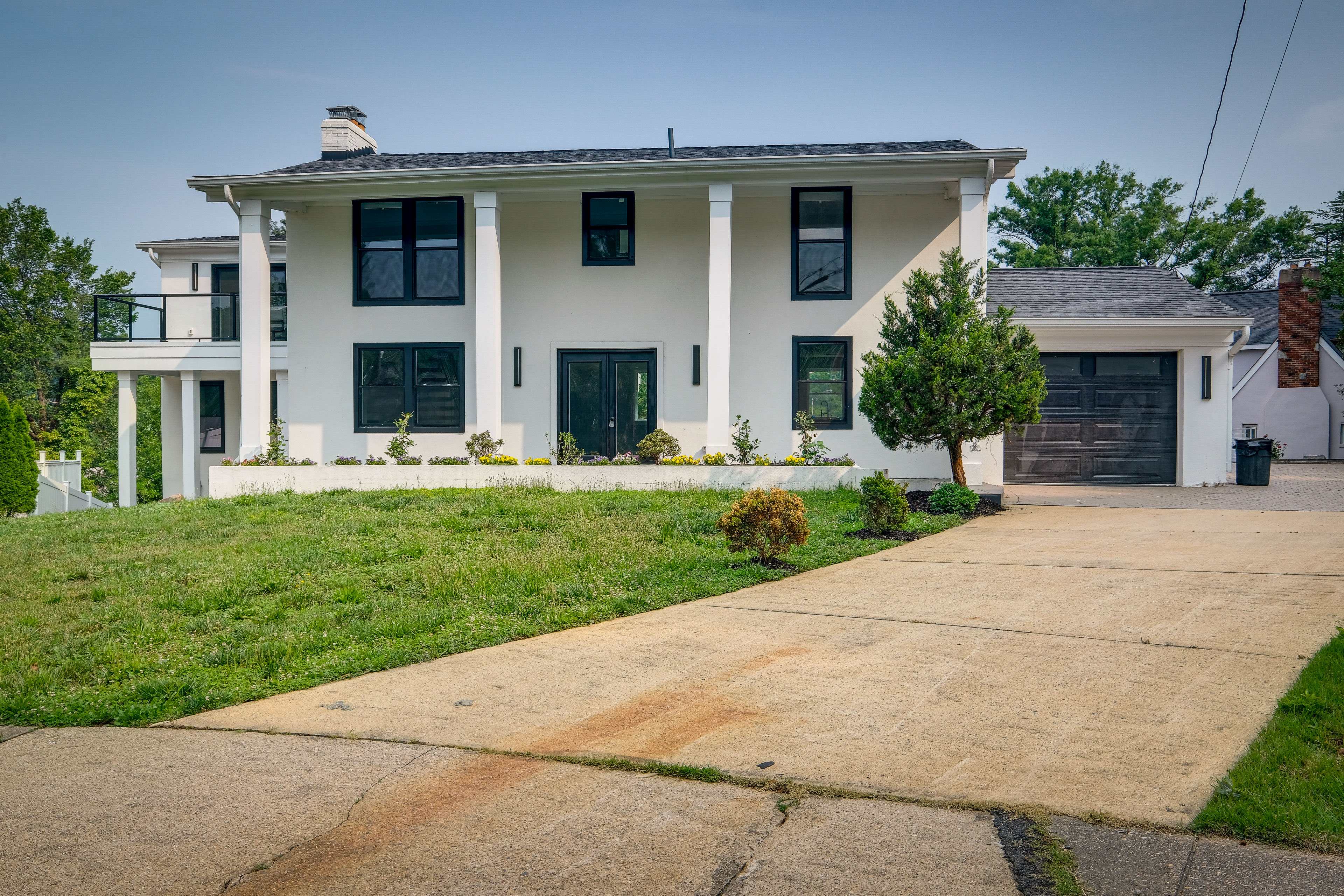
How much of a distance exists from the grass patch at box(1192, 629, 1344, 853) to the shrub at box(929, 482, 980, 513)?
790 cm

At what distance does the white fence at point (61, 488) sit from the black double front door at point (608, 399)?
45.7 feet

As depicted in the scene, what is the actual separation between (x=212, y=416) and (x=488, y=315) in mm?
9887

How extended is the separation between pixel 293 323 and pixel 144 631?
11.8 meters

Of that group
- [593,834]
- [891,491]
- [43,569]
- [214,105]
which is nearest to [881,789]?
[593,834]

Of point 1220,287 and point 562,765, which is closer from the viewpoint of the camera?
point 562,765

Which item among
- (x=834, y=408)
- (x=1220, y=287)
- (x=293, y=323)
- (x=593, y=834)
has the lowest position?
(x=593, y=834)

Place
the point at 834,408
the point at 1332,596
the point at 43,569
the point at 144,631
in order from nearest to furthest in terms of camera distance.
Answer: the point at 144,631, the point at 1332,596, the point at 43,569, the point at 834,408

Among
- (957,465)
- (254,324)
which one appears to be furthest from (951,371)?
(254,324)

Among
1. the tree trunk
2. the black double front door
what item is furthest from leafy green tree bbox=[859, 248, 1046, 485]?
the black double front door

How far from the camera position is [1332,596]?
23.3 ft

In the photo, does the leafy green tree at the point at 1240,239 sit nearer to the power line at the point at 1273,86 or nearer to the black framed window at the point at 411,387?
the power line at the point at 1273,86

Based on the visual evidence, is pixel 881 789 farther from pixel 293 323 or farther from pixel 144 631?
pixel 293 323

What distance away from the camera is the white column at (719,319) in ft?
49.8

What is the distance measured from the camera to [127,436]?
19938 millimetres
